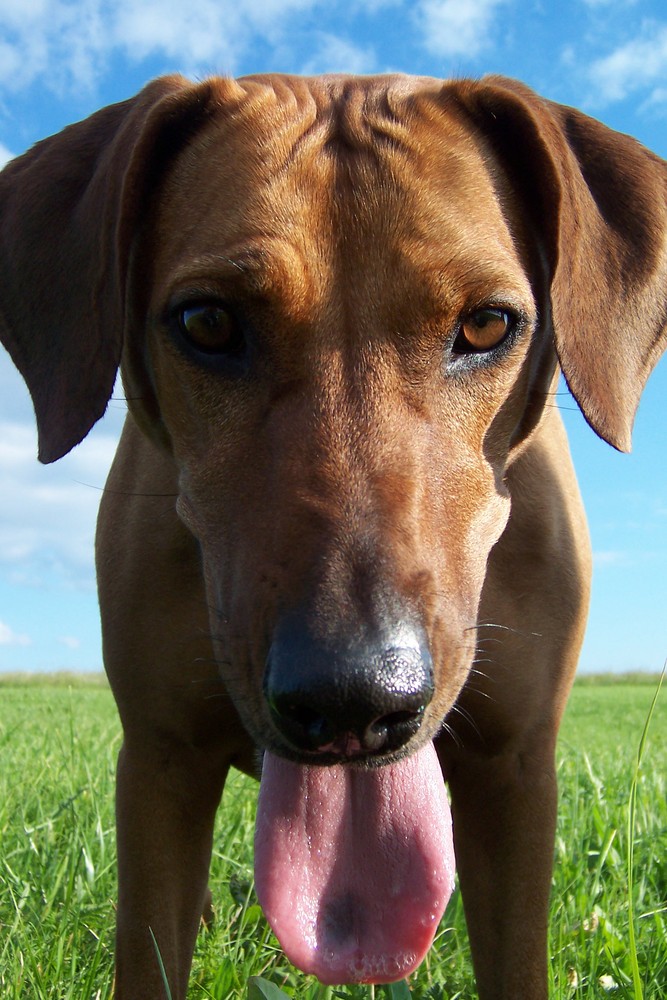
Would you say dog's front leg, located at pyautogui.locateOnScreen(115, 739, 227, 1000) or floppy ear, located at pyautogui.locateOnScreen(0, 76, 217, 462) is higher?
floppy ear, located at pyautogui.locateOnScreen(0, 76, 217, 462)

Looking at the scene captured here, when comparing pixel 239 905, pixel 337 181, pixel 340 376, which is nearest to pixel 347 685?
pixel 340 376

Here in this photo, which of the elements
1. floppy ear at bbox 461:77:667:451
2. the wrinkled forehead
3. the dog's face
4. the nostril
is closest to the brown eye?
the dog's face

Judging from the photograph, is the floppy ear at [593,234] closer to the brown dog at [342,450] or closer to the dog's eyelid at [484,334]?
the brown dog at [342,450]

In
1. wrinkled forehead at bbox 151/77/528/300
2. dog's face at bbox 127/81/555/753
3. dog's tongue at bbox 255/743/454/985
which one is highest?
wrinkled forehead at bbox 151/77/528/300

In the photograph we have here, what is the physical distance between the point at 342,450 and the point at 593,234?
112 cm

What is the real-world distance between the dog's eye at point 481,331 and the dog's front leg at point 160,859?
1.39 m

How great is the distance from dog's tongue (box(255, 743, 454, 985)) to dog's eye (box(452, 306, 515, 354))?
0.95 meters

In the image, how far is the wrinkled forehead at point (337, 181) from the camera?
266 centimetres

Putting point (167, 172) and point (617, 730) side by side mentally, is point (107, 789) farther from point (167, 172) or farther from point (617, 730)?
point (617, 730)

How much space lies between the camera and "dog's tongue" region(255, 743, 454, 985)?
8.40 ft

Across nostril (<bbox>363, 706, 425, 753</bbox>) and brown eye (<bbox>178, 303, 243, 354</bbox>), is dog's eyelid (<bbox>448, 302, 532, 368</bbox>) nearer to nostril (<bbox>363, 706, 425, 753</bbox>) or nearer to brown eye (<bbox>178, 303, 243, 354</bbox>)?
brown eye (<bbox>178, 303, 243, 354</bbox>)

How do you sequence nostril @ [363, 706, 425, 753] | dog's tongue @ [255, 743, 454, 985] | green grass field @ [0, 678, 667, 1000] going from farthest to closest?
1. green grass field @ [0, 678, 667, 1000]
2. dog's tongue @ [255, 743, 454, 985]
3. nostril @ [363, 706, 425, 753]

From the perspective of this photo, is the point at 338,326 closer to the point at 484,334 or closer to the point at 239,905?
the point at 484,334

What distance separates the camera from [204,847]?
3.31m
